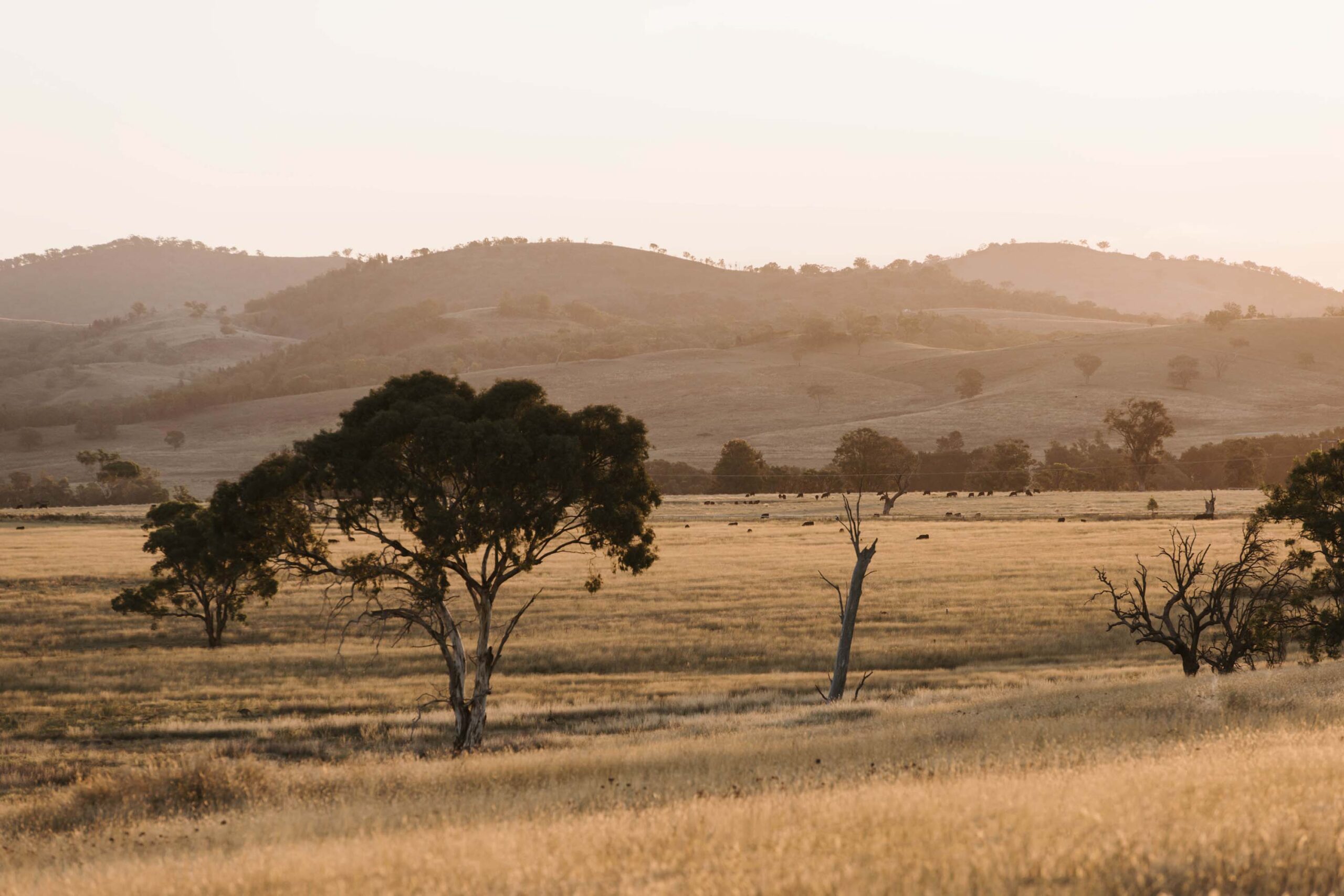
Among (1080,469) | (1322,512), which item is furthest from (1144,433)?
(1322,512)

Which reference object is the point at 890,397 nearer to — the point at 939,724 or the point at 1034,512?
the point at 1034,512

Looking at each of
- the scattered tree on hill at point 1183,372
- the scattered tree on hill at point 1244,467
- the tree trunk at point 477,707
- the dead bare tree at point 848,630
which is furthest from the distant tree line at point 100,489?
the scattered tree on hill at point 1183,372

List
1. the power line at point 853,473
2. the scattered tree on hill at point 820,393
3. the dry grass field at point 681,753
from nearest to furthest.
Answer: the dry grass field at point 681,753, the power line at point 853,473, the scattered tree on hill at point 820,393

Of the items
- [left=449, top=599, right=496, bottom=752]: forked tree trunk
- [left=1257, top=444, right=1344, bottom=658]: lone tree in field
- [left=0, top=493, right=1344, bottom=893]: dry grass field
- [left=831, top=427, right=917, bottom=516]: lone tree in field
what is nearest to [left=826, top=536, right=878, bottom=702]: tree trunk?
[left=0, top=493, right=1344, bottom=893]: dry grass field

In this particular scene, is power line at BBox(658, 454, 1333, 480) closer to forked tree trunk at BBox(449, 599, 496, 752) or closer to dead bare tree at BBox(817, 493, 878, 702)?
dead bare tree at BBox(817, 493, 878, 702)

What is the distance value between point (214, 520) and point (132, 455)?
568 ft

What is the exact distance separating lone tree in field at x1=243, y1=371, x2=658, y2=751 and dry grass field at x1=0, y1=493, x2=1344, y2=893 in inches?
139

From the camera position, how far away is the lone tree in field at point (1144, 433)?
124 metres

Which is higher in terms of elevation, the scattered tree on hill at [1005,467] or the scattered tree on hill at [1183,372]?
the scattered tree on hill at [1183,372]

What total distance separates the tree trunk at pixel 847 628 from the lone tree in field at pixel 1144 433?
333 feet

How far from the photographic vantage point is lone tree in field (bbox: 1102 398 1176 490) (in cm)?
12394

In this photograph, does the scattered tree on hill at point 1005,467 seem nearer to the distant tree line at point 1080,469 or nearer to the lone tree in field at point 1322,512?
the distant tree line at point 1080,469

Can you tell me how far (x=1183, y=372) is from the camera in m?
186

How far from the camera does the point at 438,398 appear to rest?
22.9 m
